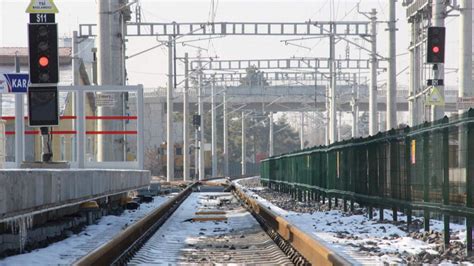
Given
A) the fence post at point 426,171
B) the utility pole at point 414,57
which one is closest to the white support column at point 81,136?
the fence post at point 426,171

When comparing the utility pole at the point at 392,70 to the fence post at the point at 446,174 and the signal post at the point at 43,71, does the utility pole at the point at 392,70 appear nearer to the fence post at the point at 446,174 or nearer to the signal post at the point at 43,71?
the signal post at the point at 43,71

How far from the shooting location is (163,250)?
14586 millimetres

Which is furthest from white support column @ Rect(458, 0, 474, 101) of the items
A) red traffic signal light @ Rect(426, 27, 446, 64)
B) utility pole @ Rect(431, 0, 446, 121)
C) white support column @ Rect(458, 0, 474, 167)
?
red traffic signal light @ Rect(426, 27, 446, 64)

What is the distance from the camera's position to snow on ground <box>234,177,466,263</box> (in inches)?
499

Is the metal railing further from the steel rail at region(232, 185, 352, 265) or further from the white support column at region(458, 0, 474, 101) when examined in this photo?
the white support column at region(458, 0, 474, 101)

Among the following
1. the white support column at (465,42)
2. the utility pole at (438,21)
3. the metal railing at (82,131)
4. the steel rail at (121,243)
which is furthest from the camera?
the white support column at (465,42)

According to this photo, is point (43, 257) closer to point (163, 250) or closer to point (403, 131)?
point (163, 250)

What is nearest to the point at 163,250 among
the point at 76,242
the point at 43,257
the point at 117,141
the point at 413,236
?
the point at 76,242

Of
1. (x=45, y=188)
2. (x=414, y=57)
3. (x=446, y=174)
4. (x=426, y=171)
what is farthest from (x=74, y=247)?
(x=414, y=57)

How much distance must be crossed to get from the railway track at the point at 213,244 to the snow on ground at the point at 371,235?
2.41ft

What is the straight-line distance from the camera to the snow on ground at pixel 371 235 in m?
12.7

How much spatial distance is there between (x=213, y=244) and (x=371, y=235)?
259 centimetres

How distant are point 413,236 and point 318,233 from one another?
2224 millimetres

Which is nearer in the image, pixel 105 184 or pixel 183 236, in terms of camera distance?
pixel 183 236
